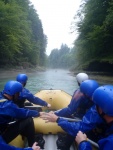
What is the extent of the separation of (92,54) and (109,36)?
5.64 metres

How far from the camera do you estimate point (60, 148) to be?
334 cm

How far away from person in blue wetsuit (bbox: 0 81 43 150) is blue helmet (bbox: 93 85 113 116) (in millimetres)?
1294

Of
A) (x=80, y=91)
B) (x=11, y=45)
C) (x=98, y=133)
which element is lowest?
(x=98, y=133)

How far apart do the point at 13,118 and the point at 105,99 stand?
1535 mm

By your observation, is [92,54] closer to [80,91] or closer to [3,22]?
[3,22]

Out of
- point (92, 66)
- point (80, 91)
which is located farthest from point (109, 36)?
point (80, 91)

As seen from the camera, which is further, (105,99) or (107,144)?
(105,99)

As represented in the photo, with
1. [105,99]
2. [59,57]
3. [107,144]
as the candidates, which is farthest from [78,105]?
[59,57]

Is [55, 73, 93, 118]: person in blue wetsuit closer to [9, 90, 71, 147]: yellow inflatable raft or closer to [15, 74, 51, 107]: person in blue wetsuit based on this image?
[9, 90, 71, 147]: yellow inflatable raft

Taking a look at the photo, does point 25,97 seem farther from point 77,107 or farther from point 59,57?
point 59,57

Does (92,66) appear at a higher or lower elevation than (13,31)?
lower

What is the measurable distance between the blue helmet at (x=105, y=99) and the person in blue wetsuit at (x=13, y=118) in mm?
1294

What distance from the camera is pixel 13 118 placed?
10.1 feet

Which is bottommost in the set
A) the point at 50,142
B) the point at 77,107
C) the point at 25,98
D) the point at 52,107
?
the point at 52,107
